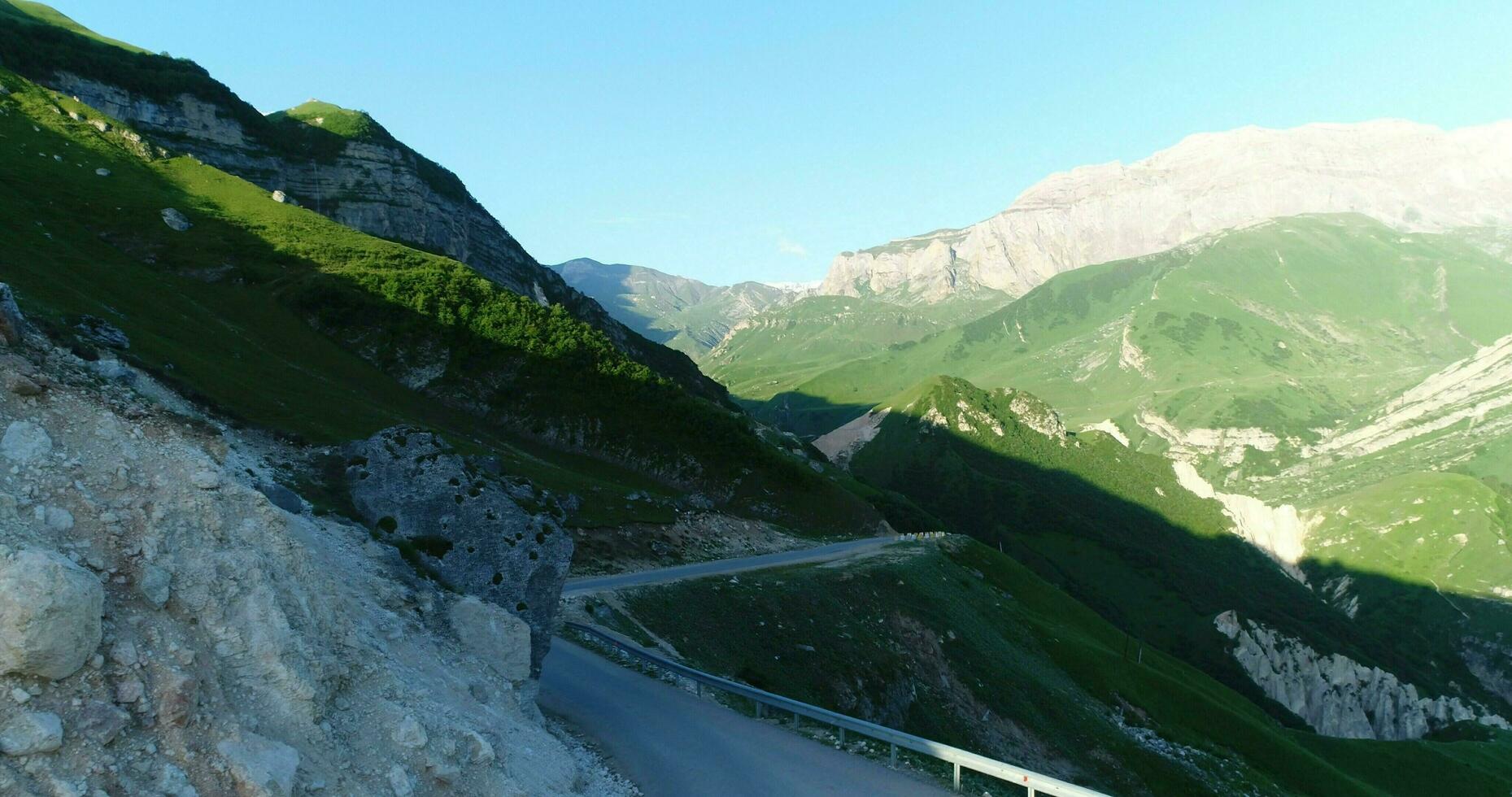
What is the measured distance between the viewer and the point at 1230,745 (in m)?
72.2

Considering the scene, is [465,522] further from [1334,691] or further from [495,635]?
[1334,691]

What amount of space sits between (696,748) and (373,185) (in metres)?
130

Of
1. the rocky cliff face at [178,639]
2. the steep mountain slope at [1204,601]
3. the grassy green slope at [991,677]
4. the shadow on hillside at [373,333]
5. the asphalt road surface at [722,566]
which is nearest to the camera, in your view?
the rocky cliff face at [178,639]

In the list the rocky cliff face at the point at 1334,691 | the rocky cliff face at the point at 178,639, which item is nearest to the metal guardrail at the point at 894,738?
the rocky cliff face at the point at 178,639

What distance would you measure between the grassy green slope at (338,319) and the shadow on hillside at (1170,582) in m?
87.3

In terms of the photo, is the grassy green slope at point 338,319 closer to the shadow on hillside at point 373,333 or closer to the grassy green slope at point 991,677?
the shadow on hillside at point 373,333

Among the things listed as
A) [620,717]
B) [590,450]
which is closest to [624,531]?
[590,450]

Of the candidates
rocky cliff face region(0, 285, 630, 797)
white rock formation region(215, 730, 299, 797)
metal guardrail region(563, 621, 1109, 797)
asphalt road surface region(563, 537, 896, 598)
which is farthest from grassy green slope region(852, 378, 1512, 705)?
white rock formation region(215, 730, 299, 797)

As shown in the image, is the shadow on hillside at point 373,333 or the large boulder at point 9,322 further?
the shadow on hillside at point 373,333

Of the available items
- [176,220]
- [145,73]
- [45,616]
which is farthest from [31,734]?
[145,73]

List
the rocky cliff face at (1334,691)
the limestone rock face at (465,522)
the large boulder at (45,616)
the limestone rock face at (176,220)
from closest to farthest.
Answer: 1. the large boulder at (45,616)
2. the limestone rock face at (465,522)
3. the limestone rock face at (176,220)
4. the rocky cliff face at (1334,691)

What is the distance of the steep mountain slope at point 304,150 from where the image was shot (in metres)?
104

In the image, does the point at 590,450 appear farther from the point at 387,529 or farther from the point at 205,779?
the point at 205,779

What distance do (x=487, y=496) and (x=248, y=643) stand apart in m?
11.0
